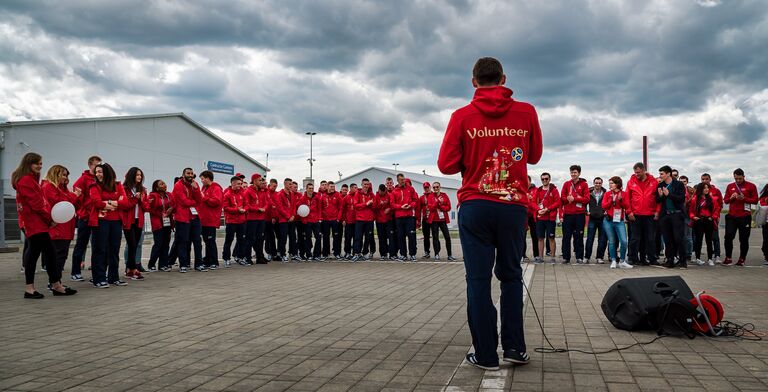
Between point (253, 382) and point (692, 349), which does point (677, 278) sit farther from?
point (253, 382)

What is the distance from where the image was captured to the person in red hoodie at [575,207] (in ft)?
44.1

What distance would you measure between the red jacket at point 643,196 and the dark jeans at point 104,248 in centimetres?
1051

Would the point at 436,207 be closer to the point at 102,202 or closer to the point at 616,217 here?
the point at 616,217

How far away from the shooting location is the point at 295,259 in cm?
1564

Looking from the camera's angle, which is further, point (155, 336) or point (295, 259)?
point (295, 259)

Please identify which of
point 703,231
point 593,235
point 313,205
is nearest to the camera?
point 593,235

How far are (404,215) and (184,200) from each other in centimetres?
575

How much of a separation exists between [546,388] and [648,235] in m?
10.4

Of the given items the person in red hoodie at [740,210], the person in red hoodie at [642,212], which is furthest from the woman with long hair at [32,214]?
the person in red hoodie at [740,210]

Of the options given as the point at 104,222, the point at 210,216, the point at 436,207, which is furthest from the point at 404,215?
the point at 104,222

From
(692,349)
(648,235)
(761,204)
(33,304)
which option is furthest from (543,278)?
(33,304)

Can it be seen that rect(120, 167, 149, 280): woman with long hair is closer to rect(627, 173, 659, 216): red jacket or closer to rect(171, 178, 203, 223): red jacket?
rect(171, 178, 203, 223): red jacket

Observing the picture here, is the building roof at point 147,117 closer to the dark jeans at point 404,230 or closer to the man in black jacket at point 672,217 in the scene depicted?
the dark jeans at point 404,230

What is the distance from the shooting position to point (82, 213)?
10.5 meters
